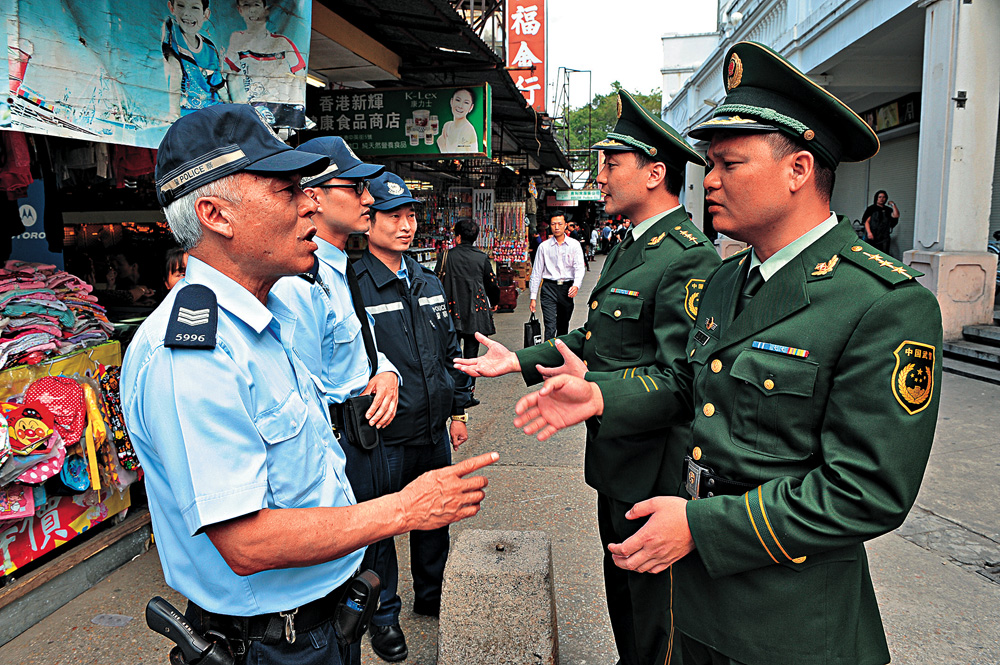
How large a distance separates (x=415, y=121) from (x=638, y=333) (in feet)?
16.7

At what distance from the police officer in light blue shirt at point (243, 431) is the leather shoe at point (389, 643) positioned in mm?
1375

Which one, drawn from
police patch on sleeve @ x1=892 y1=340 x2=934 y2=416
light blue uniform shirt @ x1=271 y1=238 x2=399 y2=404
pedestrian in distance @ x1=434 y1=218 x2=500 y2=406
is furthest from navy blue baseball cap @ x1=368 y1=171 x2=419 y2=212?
pedestrian in distance @ x1=434 y1=218 x2=500 y2=406

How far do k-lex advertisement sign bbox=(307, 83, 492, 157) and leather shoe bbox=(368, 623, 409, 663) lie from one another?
5.10m

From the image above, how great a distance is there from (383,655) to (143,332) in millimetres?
2142

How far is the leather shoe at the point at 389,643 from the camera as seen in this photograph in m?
3.00

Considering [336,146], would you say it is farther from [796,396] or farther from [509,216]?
[509,216]

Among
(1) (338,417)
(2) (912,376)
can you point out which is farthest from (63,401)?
(2) (912,376)

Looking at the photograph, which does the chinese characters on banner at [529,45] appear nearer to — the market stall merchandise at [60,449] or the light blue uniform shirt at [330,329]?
the market stall merchandise at [60,449]

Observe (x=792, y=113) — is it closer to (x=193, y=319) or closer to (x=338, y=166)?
(x=193, y=319)

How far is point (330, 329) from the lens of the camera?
2.73m

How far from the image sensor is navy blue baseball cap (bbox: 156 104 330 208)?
151cm

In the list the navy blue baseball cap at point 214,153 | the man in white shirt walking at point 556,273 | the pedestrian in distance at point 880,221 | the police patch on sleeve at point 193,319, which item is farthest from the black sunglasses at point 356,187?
the pedestrian in distance at point 880,221

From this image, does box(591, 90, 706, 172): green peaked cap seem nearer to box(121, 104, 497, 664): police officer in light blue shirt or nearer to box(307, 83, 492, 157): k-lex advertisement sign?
box(121, 104, 497, 664): police officer in light blue shirt

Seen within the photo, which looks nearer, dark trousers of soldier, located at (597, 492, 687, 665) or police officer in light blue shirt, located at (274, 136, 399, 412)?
dark trousers of soldier, located at (597, 492, 687, 665)
